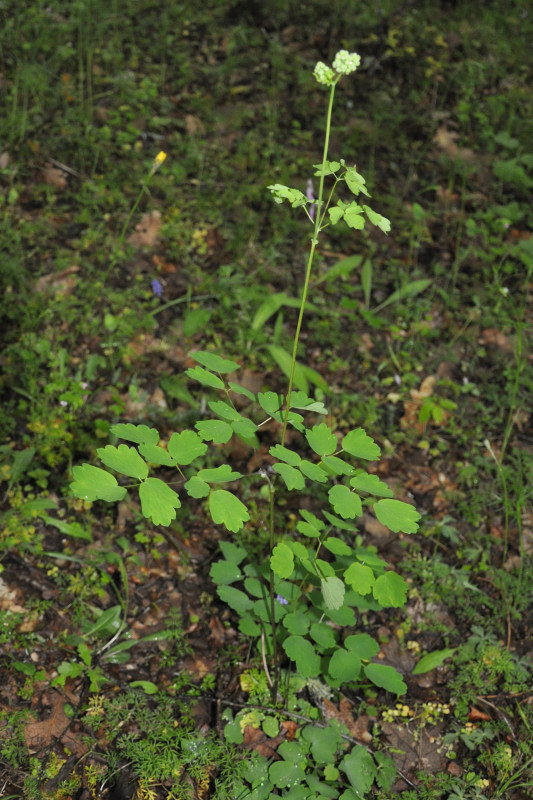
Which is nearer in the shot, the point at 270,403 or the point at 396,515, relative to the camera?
the point at 396,515

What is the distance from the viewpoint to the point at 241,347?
334 cm

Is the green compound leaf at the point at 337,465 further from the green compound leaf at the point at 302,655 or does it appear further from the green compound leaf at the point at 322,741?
the green compound leaf at the point at 322,741

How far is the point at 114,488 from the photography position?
1.57 m

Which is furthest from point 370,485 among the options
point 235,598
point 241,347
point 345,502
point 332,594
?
point 241,347

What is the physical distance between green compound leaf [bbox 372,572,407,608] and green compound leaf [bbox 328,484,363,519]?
8.6 inches

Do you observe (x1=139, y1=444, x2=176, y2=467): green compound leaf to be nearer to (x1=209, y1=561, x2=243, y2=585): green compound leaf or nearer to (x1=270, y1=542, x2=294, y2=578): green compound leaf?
(x1=270, y1=542, x2=294, y2=578): green compound leaf

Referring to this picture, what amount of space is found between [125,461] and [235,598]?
822mm

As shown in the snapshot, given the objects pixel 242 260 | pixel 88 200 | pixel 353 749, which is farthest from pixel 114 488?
pixel 88 200

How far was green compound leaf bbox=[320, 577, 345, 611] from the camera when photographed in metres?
1.74

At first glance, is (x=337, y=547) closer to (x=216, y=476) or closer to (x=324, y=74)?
(x=216, y=476)

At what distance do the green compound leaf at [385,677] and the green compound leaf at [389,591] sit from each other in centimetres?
44

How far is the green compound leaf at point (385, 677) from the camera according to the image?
2010mm

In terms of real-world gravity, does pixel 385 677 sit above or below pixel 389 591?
below

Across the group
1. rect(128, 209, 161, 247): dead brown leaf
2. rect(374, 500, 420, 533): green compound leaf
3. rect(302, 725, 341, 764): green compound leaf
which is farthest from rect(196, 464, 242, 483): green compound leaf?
rect(128, 209, 161, 247): dead brown leaf
